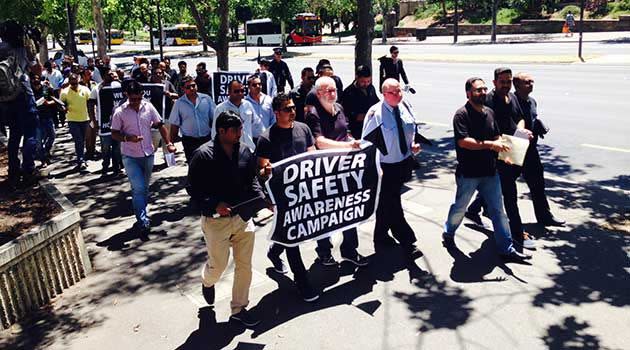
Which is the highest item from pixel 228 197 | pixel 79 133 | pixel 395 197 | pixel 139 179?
pixel 228 197

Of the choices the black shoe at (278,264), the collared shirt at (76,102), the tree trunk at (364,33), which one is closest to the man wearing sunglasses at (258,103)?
the black shoe at (278,264)

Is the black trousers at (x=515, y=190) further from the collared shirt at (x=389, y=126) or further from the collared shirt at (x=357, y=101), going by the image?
the collared shirt at (x=357, y=101)

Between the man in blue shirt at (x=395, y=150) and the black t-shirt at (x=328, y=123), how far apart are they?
27 centimetres

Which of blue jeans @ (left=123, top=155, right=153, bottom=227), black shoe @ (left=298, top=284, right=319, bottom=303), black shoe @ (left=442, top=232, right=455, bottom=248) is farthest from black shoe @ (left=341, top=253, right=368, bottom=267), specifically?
blue jeans @ (left=123, top=155, right=153, bottom=227)

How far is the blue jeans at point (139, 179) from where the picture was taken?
278 inches

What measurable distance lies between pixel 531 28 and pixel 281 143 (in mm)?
42982

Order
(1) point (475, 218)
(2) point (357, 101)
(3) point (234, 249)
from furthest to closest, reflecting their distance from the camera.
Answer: (2) point (357, 101) → (1) point (475, 218) → (3) point (234, 249)

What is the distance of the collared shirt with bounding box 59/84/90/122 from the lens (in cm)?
1032

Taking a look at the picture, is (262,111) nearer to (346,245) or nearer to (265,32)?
(346,245)

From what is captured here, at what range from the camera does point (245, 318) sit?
16.4ft

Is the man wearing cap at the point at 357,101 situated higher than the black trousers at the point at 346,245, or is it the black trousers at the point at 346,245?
the man wearing cap at the point at 357,101

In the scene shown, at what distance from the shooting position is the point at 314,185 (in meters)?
5.37

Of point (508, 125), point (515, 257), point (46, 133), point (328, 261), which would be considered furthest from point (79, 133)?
point (515, 257)

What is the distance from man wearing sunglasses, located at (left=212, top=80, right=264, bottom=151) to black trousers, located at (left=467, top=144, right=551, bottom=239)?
2.92 meters
